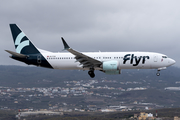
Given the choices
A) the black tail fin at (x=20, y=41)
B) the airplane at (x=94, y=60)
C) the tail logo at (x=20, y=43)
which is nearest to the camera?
the airplane at (x=94, y=60)

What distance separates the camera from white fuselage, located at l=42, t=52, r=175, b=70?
203 feet

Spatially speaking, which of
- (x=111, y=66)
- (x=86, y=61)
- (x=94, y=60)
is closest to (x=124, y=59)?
(x=111, y=66)

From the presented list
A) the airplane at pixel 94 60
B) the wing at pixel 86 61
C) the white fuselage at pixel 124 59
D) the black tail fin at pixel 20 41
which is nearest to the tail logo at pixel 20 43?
the black tail fin at pixel 20 41

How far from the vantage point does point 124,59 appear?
62.0 metres

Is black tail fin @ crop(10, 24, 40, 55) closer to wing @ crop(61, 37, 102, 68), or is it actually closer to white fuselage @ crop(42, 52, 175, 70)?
white fuselage @ crop(42, 52, 175, 70)

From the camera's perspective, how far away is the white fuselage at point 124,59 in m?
62.0

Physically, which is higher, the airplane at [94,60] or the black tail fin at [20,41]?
the black tail fin at [20,41]

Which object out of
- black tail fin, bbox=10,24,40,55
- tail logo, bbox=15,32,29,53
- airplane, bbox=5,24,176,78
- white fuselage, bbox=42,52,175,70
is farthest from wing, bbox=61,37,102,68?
tail logo, bbox=15,32,29,53

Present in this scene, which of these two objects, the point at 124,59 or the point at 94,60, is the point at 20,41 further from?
the point at 124,59

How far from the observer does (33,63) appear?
65.4 metres

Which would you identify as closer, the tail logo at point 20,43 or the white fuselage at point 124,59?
the white fuselage at point 124,59

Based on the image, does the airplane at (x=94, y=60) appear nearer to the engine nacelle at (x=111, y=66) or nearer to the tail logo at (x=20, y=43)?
the engine nacelle at (x=111, y=66)

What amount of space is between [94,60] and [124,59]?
663 centimetres

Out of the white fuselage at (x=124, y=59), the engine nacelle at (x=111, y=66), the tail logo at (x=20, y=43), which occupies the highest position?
the tail logo at (x=20, y=43)
